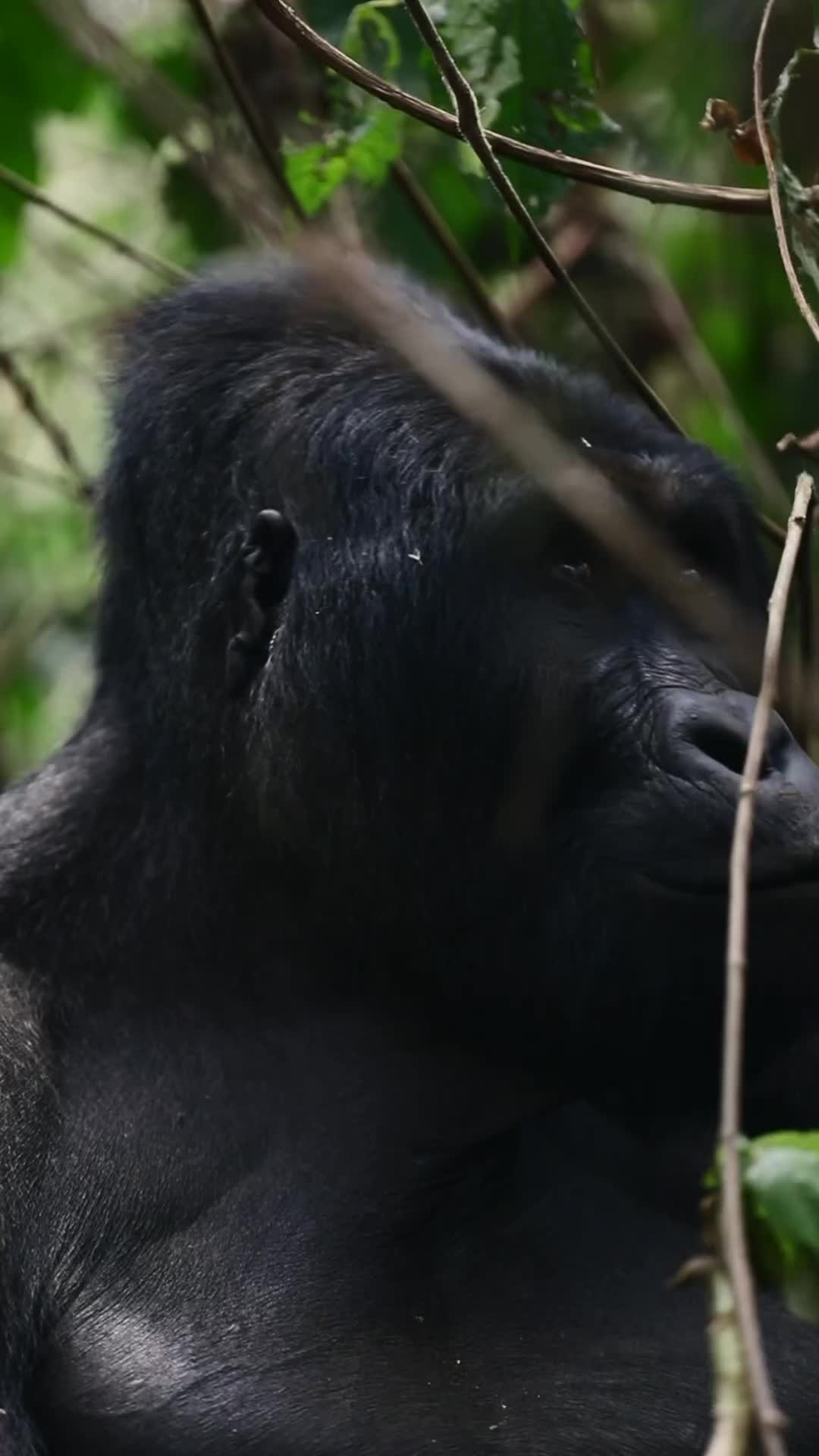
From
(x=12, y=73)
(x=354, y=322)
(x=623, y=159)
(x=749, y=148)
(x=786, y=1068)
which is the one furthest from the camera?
(x=623, y=159)

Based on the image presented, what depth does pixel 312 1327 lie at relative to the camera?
2.65 m

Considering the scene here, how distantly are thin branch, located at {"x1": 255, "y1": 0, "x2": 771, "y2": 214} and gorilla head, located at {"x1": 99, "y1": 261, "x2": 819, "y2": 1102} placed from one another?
1.23 feet

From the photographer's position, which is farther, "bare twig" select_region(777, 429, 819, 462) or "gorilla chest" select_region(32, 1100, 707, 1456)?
"gorilla chest" select_region(32, 1100, 707, 1456)

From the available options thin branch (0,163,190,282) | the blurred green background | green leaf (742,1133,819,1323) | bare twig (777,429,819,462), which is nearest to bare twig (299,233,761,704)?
bare twig (777,429,819,462)

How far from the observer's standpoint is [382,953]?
283cm

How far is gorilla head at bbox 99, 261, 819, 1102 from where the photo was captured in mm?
2537

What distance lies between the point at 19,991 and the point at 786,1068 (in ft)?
3.51

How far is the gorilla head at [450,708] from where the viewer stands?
2.54 m

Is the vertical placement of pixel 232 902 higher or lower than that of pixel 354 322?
lower

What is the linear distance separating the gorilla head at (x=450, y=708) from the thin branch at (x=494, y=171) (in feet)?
0.34

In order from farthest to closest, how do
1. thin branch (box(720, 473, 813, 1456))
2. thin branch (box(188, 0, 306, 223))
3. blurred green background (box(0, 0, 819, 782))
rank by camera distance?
thin branch (box(188, 0, 306, 223)), blurred green background (box(0, 0, 819, 782)), thin branch (box(720, 473, 813, 1456))

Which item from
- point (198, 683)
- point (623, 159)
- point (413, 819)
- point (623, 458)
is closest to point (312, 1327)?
point (413, 819)

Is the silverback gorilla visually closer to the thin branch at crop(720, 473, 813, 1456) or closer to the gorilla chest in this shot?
the gorilla chest

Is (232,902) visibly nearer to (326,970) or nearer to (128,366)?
(326,970)
